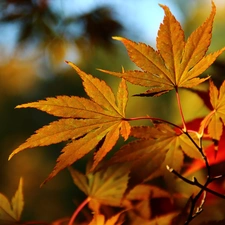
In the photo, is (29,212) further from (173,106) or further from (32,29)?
(32,29)

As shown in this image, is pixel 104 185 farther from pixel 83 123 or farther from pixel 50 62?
pixel 50 62

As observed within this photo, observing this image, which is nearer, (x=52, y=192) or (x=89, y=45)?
(x=52, y=192)

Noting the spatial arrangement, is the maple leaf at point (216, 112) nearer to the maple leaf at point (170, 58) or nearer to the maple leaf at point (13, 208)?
the maple leaf at point (170, 58)

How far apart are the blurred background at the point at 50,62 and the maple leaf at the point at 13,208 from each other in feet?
1.39

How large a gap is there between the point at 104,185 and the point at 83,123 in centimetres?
18

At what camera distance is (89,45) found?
110cm

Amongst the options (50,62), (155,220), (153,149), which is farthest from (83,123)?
(50,62)

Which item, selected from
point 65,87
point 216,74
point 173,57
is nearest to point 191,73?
point 173,57

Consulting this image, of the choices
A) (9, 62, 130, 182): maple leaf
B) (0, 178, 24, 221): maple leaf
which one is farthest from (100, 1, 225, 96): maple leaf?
(0, 178, 24, 221): maple leaf

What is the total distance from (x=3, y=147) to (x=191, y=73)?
711 millimetres

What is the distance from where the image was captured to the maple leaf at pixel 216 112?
37 centimetres

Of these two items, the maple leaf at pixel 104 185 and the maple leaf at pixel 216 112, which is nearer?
the maple leaf at pixel 216 112

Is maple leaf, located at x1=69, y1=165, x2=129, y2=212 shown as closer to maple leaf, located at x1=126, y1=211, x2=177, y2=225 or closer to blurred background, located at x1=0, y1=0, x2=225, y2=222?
maple leaf, located at x1=126, y1=211, x2=177, y2=225

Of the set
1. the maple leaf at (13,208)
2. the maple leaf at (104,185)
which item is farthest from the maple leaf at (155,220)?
the maple leaf at (13,208)
